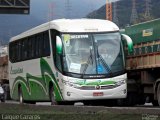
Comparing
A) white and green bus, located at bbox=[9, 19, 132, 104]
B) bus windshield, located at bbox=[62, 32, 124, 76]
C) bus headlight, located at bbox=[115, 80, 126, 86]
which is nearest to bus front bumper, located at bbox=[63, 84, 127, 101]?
white and green bus, located at bbox=[9, 19, 132, 104]

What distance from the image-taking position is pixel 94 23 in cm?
2245

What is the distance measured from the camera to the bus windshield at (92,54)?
21062 mm

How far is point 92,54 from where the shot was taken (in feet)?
69.7

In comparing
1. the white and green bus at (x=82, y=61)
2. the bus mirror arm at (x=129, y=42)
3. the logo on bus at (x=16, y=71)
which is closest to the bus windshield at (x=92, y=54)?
the white and green bus at (x=82, y=61)

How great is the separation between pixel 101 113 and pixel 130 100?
11.5m

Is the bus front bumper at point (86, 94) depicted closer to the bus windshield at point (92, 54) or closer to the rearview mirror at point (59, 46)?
the bus windshield at point (92, 54)

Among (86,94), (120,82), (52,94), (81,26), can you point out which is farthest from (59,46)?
(120,82)

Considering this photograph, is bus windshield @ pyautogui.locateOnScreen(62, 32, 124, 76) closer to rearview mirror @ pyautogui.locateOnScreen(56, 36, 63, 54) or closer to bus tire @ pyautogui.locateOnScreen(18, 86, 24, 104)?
rearview mirror @ pyautogui.locateOnScreen(56, 36, 63, 54)

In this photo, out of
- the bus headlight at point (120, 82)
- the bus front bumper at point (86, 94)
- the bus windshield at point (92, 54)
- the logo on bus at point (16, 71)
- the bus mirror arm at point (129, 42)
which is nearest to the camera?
the bus front bumper at point (86, 94)

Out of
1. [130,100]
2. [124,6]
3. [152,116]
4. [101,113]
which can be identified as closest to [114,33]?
[130,100]

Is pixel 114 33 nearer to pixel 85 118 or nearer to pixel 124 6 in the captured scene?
pixel 85 118

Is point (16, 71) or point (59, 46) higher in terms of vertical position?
point (59, 46)

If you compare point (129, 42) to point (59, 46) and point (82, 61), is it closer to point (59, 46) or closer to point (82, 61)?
point (82, 61)

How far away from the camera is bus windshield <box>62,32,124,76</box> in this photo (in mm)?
21062
